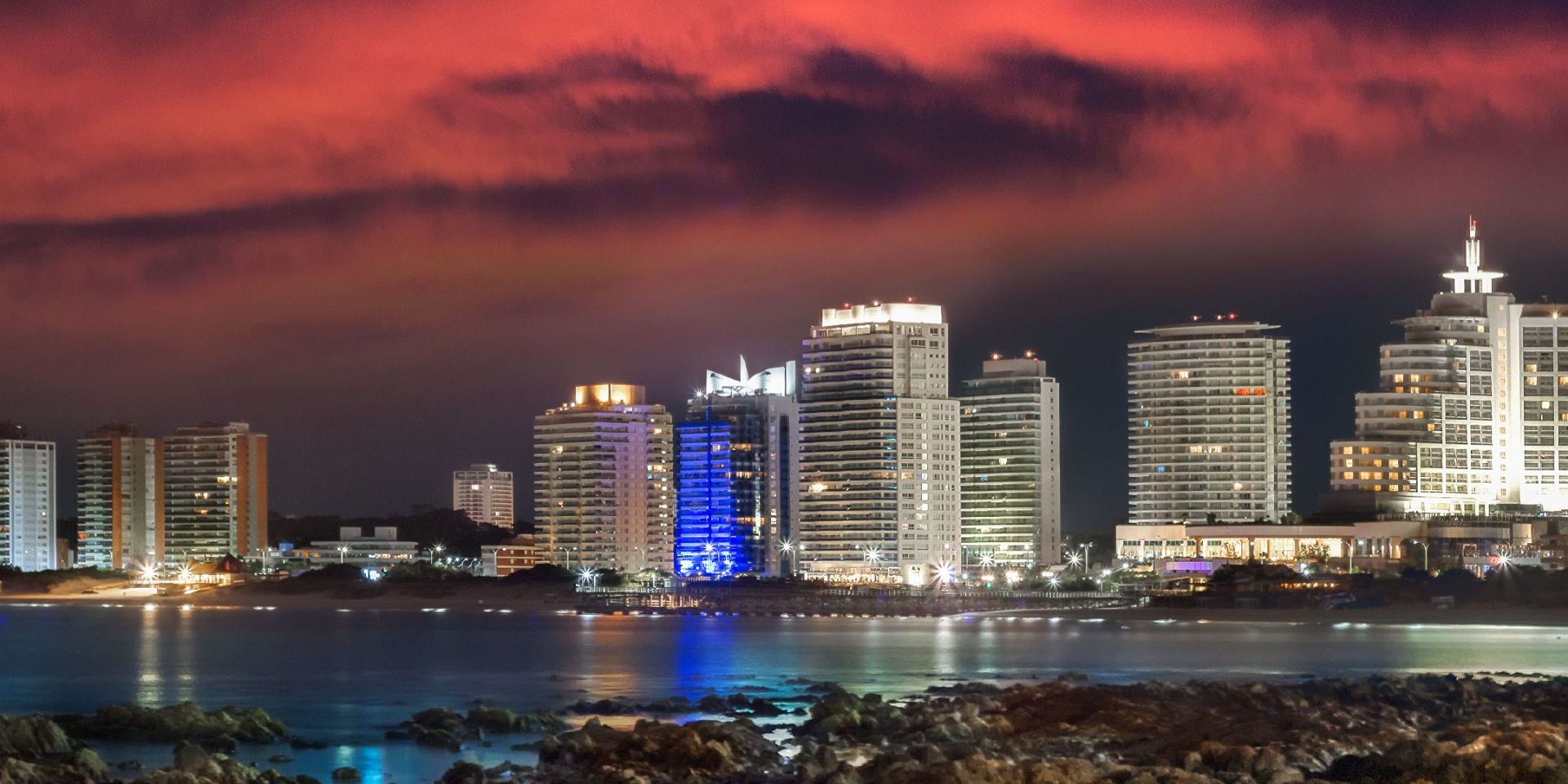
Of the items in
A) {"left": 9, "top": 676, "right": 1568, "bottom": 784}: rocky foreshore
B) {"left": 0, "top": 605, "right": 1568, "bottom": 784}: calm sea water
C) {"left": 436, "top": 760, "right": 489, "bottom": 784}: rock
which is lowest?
{"left": 0, "top": 605, "right": 1568, "bottom": 784}: calm sea water

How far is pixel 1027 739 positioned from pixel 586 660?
58.8m

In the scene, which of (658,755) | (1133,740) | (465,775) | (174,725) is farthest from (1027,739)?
(174,725)

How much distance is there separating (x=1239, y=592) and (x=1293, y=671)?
318ft

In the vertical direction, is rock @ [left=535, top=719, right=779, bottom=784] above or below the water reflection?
above

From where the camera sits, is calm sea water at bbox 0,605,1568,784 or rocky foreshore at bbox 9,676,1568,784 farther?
calm sea water at bbox 0,605,1568,784

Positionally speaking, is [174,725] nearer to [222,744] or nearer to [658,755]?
[222,744]

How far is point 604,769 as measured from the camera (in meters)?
53.0

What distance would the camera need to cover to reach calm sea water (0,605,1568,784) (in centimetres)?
8431

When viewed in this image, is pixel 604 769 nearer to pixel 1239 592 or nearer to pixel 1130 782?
pixel 1130 782

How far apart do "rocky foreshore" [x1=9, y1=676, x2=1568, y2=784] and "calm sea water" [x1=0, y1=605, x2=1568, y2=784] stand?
3609 mm

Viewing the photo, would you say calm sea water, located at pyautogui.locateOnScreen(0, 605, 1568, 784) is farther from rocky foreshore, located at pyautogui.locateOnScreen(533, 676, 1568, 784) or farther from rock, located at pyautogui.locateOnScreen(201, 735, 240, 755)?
rocky foreshore, located at pyautogui.locateOnScreen(533, 676, 1568, 784)

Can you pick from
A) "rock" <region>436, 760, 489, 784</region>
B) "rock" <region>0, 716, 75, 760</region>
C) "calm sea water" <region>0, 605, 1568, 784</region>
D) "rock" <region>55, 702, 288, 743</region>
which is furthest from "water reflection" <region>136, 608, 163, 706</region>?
"rock" <region>436, 760, 489, 784</region>

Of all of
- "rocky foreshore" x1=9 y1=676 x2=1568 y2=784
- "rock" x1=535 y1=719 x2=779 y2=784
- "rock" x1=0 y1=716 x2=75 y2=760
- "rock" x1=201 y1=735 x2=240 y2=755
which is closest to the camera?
"rocky foreshore" x1=9 y1=676 x2=1568 y2=784

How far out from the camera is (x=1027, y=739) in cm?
6072
